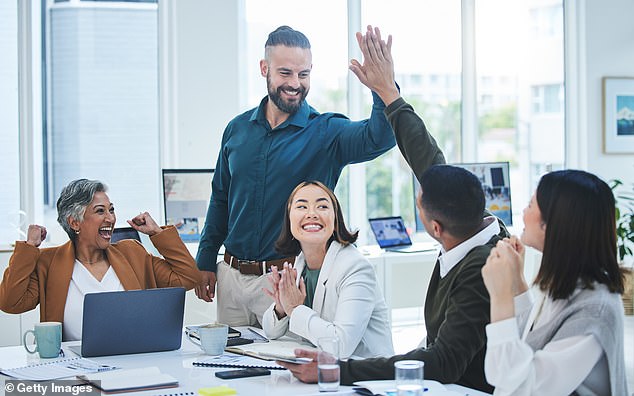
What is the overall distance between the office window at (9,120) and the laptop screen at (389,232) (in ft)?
8.57

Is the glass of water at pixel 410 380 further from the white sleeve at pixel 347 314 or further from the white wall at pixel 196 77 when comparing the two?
the white wall at pixel 196 77

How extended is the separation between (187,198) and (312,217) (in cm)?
303

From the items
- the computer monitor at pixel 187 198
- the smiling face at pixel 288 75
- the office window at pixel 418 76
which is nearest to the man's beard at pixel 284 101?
the smiling face at pixel 288 75

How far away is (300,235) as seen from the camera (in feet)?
9.91

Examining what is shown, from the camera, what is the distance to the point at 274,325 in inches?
116

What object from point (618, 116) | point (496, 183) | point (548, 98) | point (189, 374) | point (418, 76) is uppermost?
point (418, 76)

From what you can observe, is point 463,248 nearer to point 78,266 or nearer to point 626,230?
point 78,266

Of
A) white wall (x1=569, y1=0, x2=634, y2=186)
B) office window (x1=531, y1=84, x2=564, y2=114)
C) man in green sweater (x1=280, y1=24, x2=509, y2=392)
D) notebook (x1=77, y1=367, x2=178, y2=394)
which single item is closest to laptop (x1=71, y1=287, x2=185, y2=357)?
notebook (x1=77, y1=367, x2=178, y2=394)

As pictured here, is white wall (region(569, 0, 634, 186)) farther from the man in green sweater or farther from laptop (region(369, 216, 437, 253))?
the man in green sweater

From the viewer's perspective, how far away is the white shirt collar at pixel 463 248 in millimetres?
2445

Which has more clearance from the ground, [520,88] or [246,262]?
[520,88]

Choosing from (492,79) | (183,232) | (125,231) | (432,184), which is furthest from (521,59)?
(432,184)

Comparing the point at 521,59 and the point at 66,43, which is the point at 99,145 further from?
the point at 521,59

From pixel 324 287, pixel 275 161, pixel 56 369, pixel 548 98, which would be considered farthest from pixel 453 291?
pixel 548 98
